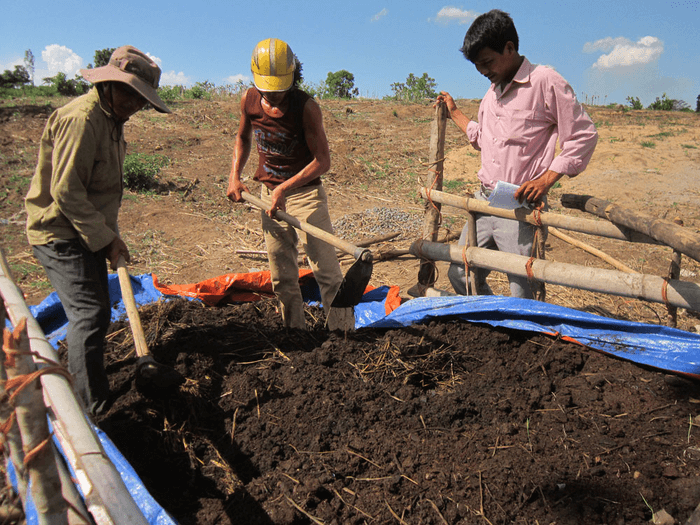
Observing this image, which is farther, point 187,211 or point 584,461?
point 187,211

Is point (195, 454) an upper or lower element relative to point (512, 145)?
lower

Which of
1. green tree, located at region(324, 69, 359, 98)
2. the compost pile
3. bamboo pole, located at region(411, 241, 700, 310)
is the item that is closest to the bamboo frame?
bamboo pole, located at region(411, 241, 700, 310)

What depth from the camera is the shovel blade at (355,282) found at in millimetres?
2643

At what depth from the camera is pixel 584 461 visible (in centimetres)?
217

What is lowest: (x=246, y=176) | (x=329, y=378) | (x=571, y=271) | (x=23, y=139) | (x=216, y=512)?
(x=216, y=512)

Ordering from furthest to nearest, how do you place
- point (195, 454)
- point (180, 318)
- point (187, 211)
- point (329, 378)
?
point (187, 211) → point (180, 318) → point (329, 378) → point (195, 454)

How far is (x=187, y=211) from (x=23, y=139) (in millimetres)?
4675

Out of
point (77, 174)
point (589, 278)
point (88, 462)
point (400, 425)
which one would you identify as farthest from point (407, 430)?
point (77, 174)

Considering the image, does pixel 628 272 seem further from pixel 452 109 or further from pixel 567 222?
pixel 452 109

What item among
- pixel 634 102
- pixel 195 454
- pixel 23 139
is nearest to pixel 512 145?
pixel 195 454

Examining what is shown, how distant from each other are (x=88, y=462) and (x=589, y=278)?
276 cm

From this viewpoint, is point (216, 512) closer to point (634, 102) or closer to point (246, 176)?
Answer: point (246, 176)

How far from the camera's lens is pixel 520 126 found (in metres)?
3.05

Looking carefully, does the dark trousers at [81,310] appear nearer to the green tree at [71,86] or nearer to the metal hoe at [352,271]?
A: the metal hoe at [352,271]
